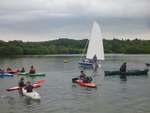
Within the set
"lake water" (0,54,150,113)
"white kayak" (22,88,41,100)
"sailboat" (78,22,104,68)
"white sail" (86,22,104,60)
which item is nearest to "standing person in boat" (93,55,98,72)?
"sailboat" (78,22,104,68)

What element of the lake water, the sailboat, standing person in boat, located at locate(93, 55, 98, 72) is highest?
the sailboat

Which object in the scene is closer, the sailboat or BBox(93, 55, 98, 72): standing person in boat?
BBox(93, 55, 98, 72): standing person in boat

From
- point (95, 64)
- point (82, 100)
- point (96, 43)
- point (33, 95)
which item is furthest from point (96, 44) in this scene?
point (33, 95)

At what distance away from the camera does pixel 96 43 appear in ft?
260

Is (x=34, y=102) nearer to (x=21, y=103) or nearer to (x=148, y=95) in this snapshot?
(x=21, y=103)

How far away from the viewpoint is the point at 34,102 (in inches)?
1409

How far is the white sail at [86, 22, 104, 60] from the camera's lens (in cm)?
7900

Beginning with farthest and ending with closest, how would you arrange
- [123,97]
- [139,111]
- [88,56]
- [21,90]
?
1. [88,56]
2. [21,90]
3. [123,97]
4. [139,111]

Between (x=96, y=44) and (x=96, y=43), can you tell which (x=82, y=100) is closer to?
(x=96, y=44)

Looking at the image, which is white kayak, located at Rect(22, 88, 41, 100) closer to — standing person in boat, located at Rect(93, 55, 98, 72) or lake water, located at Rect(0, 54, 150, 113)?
lake water, located at Rect(0, 54, 150, 113)

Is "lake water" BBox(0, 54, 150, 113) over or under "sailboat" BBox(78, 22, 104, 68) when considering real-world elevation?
under

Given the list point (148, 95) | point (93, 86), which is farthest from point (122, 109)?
point (93, 86)

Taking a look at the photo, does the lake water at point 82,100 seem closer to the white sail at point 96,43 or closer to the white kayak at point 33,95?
the white kayak at point 33,95

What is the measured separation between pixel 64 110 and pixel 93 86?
13771 mm
